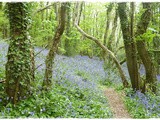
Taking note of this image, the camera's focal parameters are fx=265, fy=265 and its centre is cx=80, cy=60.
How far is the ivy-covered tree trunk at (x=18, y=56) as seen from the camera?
668 centimetres

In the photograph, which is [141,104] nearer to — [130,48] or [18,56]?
[130,48]

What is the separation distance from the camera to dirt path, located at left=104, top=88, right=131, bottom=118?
8984 millimetres

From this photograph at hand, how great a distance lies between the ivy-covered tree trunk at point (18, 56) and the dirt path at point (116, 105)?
3.28 m

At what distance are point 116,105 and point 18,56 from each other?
16.5 feet

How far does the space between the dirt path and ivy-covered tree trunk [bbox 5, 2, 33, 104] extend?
129 inches

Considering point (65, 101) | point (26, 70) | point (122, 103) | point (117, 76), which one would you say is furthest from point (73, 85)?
point (117, 76)

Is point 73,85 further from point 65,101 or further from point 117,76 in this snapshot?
point 117,76

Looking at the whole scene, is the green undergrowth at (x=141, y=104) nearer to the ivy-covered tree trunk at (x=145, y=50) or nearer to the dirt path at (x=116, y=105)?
the dirt path at (x=116, y=105)

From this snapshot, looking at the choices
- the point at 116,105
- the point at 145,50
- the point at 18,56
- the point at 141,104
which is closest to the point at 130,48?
the point at 145,50

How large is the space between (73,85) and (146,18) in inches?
177

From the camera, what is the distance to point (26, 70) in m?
6.91

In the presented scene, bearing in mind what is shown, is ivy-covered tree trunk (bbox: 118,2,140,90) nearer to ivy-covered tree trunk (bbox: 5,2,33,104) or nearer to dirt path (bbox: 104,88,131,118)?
dirt path (bbox: 104,88,131,118)

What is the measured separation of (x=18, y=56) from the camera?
675 cm

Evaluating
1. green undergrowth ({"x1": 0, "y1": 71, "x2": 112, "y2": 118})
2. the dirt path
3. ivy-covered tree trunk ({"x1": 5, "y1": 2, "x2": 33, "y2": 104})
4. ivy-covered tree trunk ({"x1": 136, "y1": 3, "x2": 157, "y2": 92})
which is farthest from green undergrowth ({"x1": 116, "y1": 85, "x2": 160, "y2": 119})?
ivy-covered tree trunk ({"x1": 5, "y1": 2, "x2": 33, "y2": 104})
